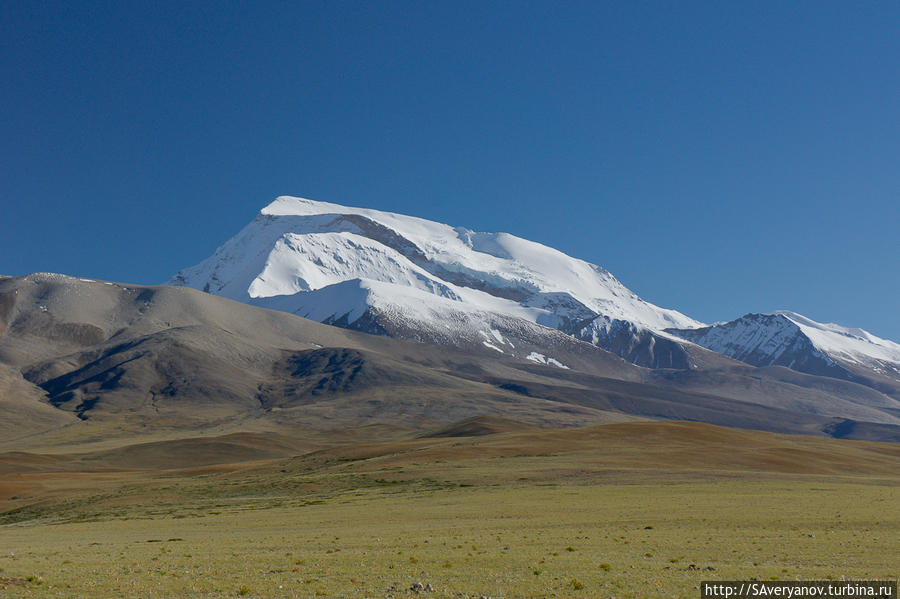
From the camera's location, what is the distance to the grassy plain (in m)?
26.0

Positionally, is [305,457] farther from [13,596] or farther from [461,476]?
[13,596]

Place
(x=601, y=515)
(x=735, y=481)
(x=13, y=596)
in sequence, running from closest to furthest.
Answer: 1. (x=13, y=596)
2. (x=601, y=515)
3. (x=735, y=481)

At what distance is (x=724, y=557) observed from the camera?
1189 inches

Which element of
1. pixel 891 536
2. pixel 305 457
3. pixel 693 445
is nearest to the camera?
pixel 891 536

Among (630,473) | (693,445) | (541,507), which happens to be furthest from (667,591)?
(693,445)

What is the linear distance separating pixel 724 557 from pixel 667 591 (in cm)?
790

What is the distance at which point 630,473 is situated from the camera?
78.9m

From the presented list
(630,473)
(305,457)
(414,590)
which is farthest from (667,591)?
(305,457)

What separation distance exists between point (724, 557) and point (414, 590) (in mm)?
12662

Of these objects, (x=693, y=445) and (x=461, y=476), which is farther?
(x=693, y=445)

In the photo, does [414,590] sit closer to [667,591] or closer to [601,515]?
[667,591]

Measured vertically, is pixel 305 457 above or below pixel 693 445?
below

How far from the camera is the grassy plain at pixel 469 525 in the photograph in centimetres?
2605

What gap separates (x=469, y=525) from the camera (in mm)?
46469
